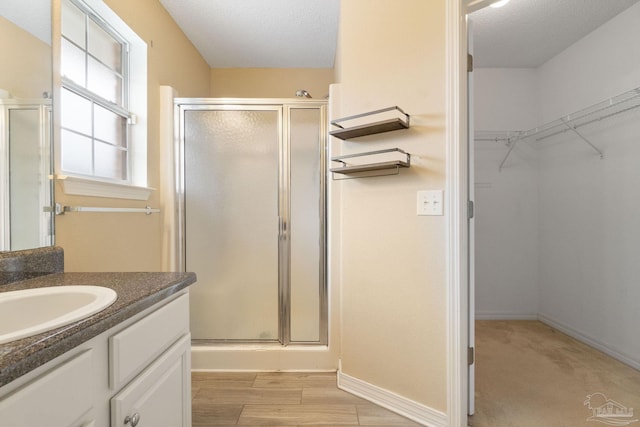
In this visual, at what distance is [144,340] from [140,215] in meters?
1.21

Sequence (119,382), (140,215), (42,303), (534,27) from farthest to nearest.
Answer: (534,27) < (140,215) < (42,303) < (119,382)

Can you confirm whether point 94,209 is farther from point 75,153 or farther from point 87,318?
point 87,318

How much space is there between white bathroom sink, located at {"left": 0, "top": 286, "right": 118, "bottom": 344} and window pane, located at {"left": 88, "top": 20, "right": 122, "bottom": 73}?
4.65 ft

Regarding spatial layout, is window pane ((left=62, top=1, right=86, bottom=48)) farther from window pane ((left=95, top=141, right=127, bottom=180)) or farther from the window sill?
the window sill

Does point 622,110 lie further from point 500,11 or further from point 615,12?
point 500,11

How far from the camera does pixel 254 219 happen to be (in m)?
2.19

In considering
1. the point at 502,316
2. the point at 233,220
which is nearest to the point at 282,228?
the point at 233,220

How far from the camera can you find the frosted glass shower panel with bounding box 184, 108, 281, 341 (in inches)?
85.4

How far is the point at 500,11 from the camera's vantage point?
215 cm

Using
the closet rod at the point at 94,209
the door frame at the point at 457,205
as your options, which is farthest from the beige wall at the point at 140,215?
the door frame at the point at 457,205

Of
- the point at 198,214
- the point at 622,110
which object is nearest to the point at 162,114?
the point at 198,214

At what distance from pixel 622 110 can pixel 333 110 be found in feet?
7.06

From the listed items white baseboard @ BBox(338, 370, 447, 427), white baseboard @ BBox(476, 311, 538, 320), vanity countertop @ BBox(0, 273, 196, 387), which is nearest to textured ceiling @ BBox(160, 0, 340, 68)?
vanity countertop @ BBox(0, 273, 196, 387)

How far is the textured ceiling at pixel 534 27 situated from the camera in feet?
6.90
